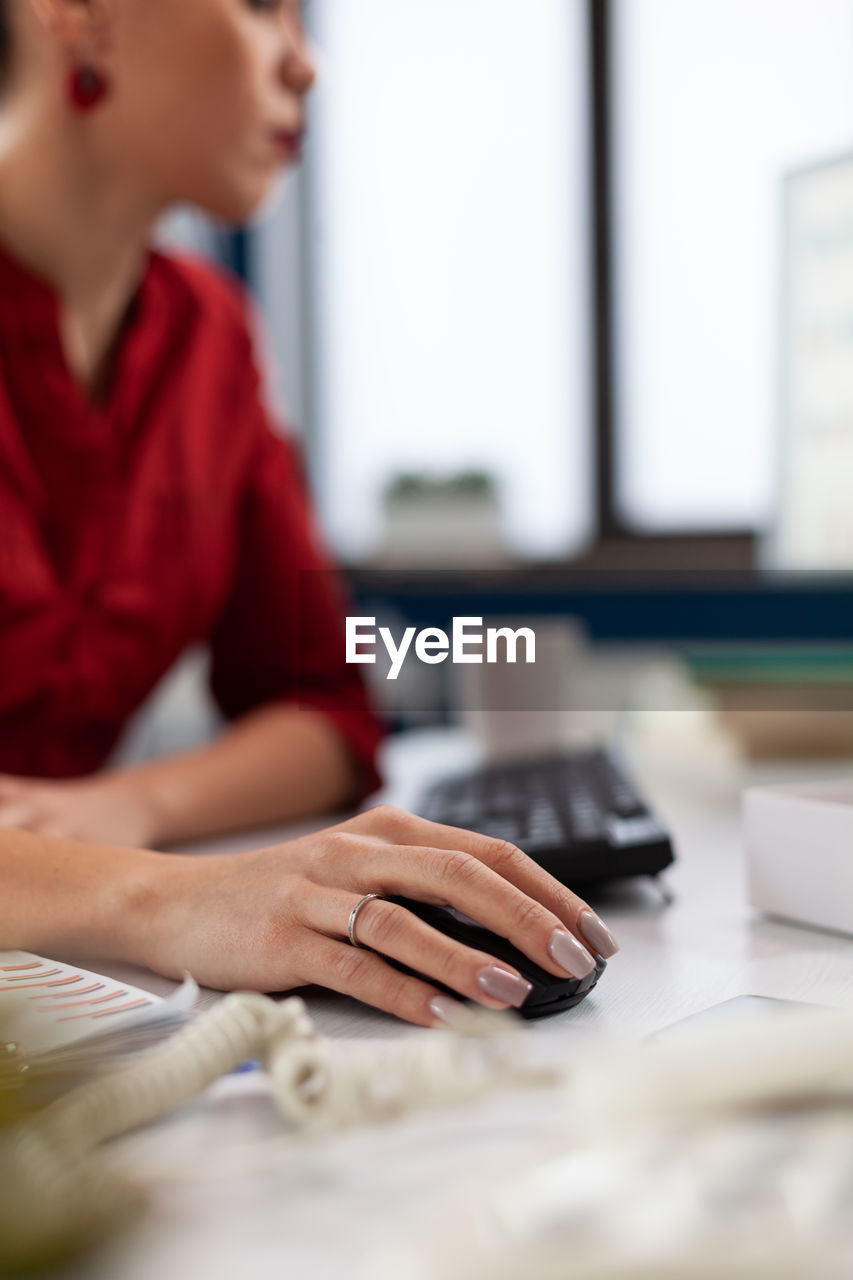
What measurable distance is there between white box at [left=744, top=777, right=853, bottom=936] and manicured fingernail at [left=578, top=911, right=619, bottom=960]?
137 millimetres

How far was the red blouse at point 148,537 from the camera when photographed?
3.28ft

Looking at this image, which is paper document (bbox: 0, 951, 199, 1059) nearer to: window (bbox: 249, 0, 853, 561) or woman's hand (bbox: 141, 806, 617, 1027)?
woman's hand (bbox: 141, 806, 617, 1027)

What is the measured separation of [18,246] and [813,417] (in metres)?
0.72

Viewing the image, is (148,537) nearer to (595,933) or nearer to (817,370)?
(817,370)

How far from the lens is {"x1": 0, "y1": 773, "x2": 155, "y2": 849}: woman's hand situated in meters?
0.73

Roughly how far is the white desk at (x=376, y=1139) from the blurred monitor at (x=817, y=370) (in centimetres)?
38

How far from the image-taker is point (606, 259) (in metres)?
2.44

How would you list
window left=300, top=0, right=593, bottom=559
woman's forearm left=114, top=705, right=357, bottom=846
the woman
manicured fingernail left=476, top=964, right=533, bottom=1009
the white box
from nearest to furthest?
manicured fingernail left=476, top=964, right=533, bottom=1009
the white box
woman's forearm left=114, top=705, right=357, bottom=846
the woman
window left=300, top=0, right=593, bottom=559

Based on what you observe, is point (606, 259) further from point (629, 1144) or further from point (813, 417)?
point (629, 1144)

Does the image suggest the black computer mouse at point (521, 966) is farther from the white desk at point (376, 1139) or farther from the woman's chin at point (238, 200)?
the woman's chin at point (238, 200)

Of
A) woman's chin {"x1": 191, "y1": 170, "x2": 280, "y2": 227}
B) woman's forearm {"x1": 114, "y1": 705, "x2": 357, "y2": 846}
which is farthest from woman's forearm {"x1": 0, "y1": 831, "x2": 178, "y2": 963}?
woman's chin {"x1": 191, "y1": 170, "x2": 280, "y2": 227}

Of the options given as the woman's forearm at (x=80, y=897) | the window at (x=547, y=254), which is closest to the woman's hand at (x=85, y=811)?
the woman's forearm at (x=80, y=897)

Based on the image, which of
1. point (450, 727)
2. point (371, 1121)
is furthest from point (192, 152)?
point (371, 1121)

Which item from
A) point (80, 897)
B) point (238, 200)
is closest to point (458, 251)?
point (238, 200)
